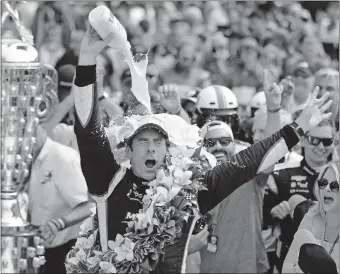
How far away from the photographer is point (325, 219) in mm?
7293

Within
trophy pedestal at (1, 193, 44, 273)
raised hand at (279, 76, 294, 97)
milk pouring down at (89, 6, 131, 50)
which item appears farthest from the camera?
raised hand at (279, 76, 294, 97)

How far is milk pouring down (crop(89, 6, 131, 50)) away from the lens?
6.11m

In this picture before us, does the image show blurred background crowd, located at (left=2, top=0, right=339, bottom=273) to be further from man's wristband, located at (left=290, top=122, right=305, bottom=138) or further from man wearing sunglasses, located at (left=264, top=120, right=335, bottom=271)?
man's wristband, located at (left=290, top=122, right=305, bottom=138)

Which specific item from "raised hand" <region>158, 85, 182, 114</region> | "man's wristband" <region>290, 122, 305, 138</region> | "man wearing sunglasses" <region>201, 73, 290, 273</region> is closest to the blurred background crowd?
"raised hand" <region>158, 85, 182, 114</region>

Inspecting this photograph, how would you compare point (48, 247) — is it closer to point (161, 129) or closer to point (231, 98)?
point (231, 98)

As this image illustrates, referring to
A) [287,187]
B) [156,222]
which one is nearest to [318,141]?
[287,187]

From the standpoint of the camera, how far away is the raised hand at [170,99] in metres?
9.25

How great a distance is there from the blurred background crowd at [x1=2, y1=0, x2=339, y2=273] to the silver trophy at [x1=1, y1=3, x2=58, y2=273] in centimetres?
66

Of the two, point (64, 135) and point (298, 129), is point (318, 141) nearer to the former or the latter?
point (64, 135)

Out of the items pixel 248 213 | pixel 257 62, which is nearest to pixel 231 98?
pixel 248 213

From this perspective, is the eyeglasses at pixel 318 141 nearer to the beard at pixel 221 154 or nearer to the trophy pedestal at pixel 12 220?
the beard at pixel 221 154

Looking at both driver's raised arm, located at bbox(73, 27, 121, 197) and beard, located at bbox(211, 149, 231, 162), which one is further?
beard, located at bbox(211, 149, 231, 162)

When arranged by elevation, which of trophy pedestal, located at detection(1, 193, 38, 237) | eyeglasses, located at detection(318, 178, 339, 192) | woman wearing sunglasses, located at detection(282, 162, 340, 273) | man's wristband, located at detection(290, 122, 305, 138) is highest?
man's wristband, located at detection(290, 122, 305, 138)

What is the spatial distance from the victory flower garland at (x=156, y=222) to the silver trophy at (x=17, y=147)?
1.77m
